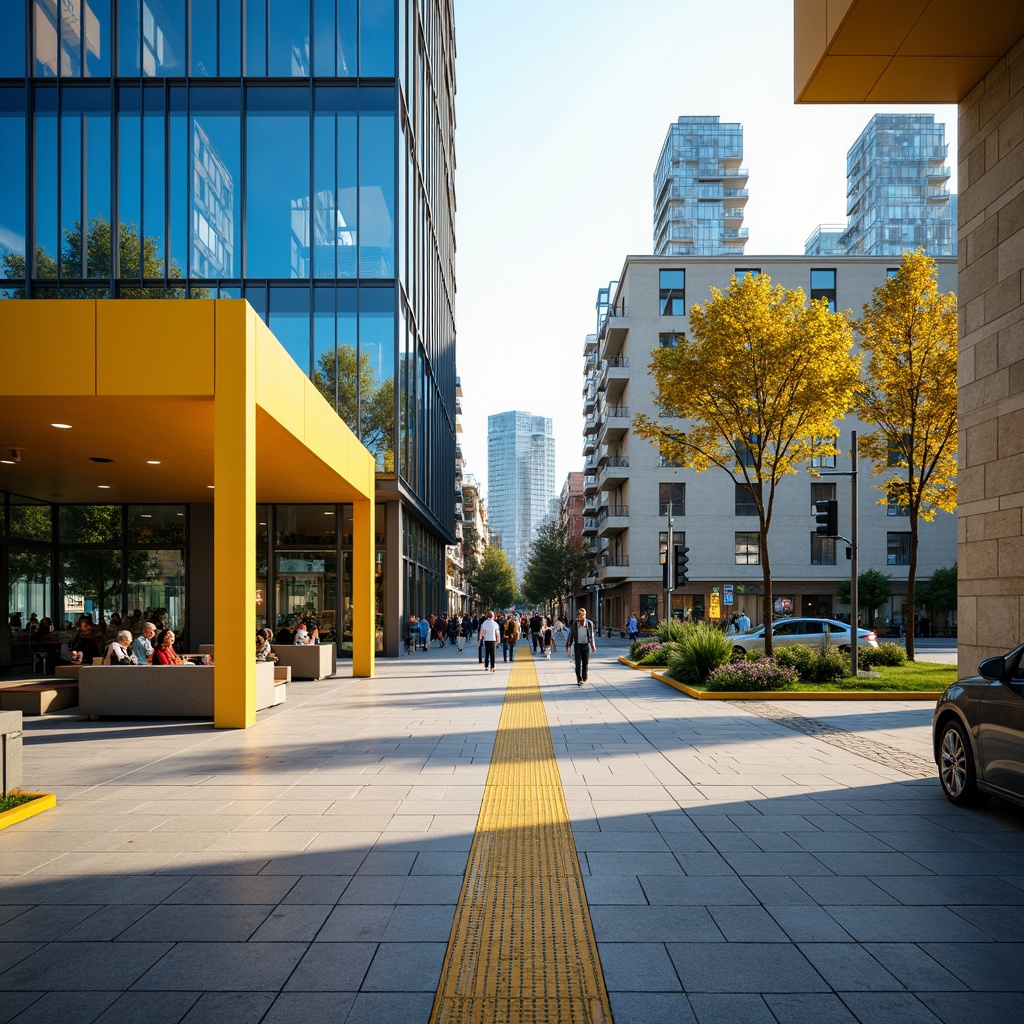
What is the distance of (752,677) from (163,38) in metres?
24.9

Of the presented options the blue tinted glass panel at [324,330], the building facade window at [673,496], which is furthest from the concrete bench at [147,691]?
the building facade window at [673,496]

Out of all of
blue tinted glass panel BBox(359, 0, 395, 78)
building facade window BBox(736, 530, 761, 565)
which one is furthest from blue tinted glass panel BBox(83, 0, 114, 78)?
building facade window BBox(736, 530, 761, 565)

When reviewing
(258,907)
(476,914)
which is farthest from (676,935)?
(258,907)

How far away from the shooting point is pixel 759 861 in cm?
592

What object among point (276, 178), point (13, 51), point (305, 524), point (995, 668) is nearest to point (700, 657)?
point (995, 668)

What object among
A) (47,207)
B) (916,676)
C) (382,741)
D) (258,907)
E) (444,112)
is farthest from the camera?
(444,112)

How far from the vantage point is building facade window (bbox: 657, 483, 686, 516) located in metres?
55.0

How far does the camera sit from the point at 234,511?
11922 mm

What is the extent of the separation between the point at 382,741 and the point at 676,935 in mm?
7086

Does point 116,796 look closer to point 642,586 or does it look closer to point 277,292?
point 277,292

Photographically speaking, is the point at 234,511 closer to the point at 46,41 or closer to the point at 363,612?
the point at 363,612

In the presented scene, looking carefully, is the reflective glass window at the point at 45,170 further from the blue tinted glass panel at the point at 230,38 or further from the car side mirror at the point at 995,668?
the car side mirror at the point at 995,668

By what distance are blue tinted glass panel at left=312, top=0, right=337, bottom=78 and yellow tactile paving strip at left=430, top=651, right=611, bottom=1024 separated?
82.7 ft

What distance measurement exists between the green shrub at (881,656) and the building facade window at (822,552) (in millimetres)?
33675
